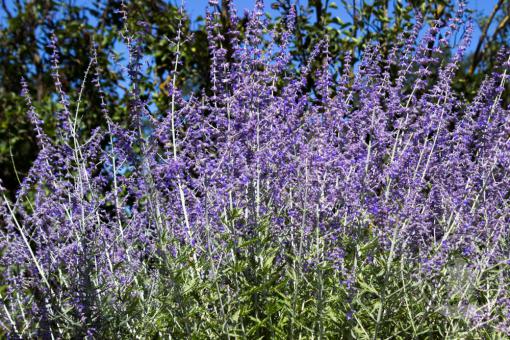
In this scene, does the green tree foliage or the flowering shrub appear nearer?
the flowering shrub

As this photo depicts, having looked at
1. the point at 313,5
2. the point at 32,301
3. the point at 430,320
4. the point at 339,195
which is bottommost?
the point at 32,301

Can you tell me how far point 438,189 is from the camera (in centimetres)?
454

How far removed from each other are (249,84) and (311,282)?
131 cm

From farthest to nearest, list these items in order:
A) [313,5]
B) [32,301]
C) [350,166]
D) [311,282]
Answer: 1. [313,5]
2. [32,301]
3. [350,166]
4. [311,282]

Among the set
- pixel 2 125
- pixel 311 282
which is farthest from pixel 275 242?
pixel 2 125

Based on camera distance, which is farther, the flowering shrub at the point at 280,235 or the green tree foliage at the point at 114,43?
the green tree foliage at the point at 114,43

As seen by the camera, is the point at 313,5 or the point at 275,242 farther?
the point at 313,5

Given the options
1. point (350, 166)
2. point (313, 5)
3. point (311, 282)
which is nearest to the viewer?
point (311, 282)

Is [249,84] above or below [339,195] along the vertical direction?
above

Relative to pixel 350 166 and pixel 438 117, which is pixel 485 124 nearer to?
pixel 438 117

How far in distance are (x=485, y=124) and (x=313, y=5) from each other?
3.27m

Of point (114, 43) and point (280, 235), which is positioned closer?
point (280, 235)

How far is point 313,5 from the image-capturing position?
7.86 metres

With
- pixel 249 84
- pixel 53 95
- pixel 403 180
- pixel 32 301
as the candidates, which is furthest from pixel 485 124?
pixel 53 95
